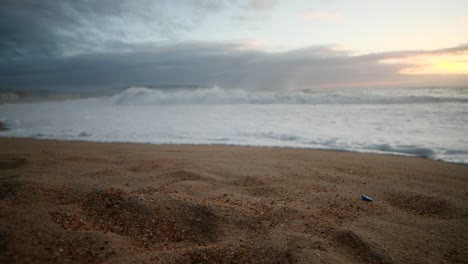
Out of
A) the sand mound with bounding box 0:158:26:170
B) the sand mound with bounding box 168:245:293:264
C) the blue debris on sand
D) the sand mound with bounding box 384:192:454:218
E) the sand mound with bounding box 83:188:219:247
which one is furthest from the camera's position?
the sand mound with bounding box 0:158:26:170

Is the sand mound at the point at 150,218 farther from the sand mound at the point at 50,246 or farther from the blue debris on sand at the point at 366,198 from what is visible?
the blue debris on sand at the point at 366,198

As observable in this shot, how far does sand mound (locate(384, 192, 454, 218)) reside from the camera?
80.6 inches

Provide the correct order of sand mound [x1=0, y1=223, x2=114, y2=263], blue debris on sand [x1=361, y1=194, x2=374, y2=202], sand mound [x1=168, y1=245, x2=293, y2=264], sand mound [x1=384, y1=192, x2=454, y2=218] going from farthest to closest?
1. blue debris on sand [x1=361, y1=194, x2=374, y2=202]
2. sand mound [x1=384, y1=192, x2=454, y2=218]
3. sand mound [x1=168, y1=245, x2=293, y2=264]
4. sand mound [x1=0, y1=223, x2=114, y2=263]

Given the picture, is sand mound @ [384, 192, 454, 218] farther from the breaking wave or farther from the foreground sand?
the breaking wave

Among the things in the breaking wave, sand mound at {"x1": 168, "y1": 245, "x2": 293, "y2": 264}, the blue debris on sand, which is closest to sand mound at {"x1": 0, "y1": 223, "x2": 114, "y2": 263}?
sand mound at {"x1": 168, "y1": 245, "x2": 293, "y2": 264}

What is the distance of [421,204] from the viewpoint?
218cm

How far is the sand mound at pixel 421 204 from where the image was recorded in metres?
2.05

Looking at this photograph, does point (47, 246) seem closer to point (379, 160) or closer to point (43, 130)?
point (379, 160)

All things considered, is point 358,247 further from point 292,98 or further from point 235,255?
point 292,98

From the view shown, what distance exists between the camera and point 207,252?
1.40m

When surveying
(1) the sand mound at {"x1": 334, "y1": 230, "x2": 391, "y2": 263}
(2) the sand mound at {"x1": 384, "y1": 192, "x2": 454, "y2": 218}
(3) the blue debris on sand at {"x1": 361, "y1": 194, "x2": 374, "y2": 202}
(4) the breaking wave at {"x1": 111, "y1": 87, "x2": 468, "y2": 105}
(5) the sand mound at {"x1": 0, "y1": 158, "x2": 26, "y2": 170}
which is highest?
(4) the breaking wave at {"x1": 111, "y1": 87, "x2": 468, "y2": 105}

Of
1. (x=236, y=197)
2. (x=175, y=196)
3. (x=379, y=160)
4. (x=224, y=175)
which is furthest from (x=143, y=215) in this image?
(x=379, y=160)

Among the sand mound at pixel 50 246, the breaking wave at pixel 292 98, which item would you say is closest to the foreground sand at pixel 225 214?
the sand mound at pixel 50 246

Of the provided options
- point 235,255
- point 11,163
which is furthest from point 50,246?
point 11,163
